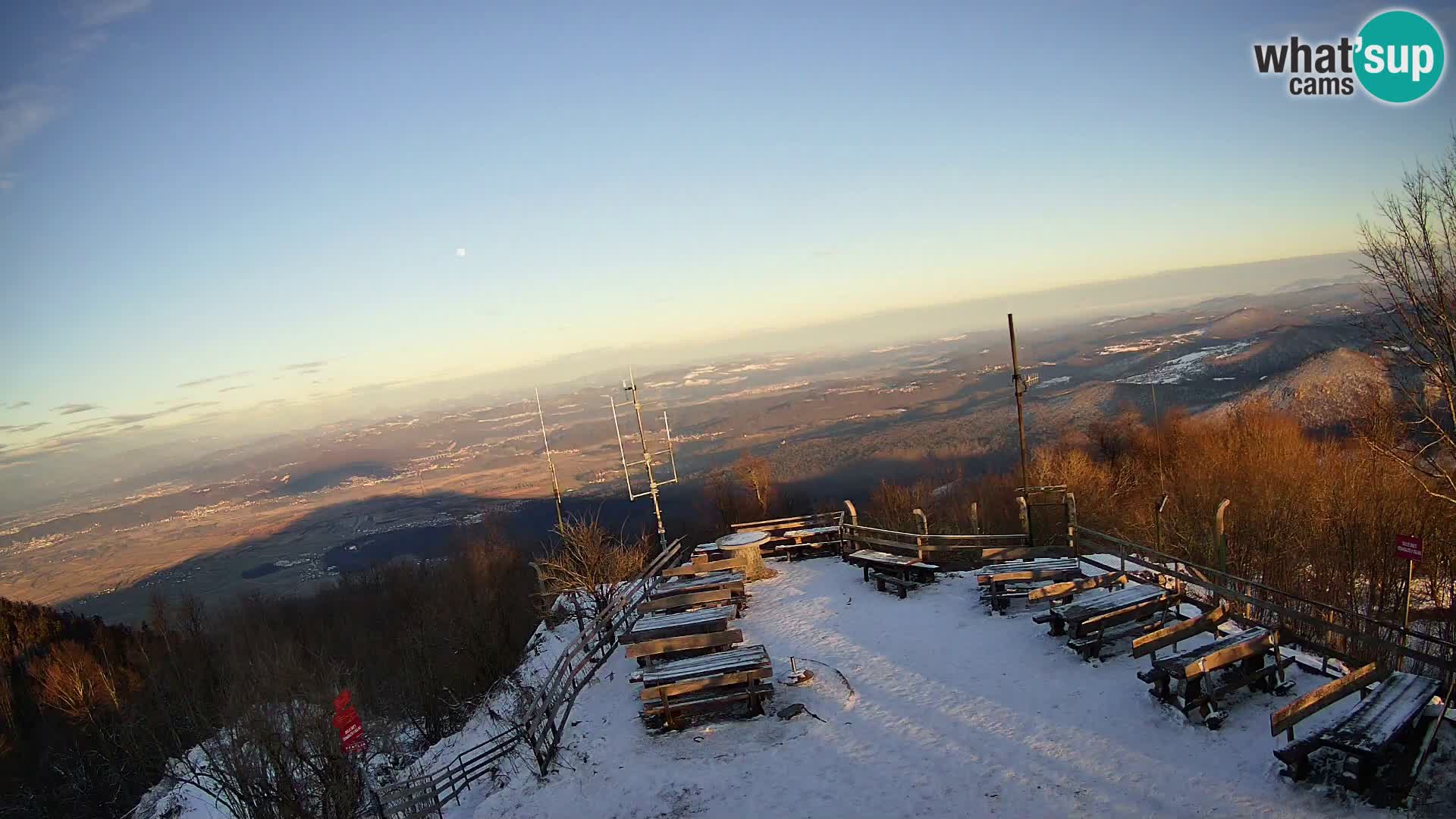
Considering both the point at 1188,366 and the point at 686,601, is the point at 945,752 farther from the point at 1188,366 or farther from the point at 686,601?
the point at 1188,366

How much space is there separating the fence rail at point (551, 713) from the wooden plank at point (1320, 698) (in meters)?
10.3

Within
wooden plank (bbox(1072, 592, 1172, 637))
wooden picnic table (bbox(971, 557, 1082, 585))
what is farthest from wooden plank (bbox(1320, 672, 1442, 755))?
wooden picnic table (bbox(971, 557, 1082, 585))

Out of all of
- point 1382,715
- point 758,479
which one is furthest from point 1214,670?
point 758,479

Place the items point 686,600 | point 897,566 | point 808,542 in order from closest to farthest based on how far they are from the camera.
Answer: point 686,600 < point 897,566 < point 808,542

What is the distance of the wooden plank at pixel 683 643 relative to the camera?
1325 centimetres

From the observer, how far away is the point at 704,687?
38.4ft

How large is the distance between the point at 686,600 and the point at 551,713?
5.33m

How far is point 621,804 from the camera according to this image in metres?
9.90

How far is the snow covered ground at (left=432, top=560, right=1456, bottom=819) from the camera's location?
8.25 meters

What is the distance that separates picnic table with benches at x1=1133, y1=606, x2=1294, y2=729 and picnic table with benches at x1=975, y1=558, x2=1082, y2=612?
4456 mm

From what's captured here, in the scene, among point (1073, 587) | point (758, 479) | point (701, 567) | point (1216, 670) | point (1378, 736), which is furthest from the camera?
point (758, 479)

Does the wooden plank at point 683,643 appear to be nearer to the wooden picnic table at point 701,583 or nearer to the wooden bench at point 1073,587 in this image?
the wooden picnic table at point 701,583

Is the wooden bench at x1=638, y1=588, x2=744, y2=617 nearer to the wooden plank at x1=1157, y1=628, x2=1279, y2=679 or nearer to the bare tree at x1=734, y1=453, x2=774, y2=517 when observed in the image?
the wooden plank at x1=1157, y1=628, x2=1279, y2=679

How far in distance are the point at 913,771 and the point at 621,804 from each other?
4215mm
